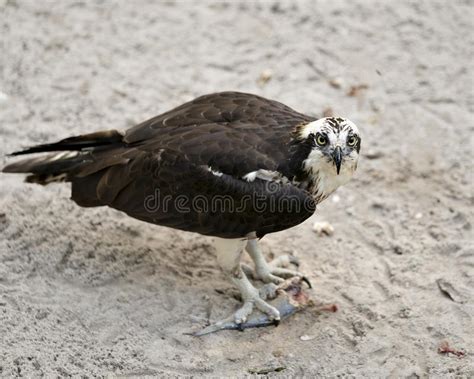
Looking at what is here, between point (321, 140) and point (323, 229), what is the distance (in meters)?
1.53

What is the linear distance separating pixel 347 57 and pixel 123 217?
348 cm

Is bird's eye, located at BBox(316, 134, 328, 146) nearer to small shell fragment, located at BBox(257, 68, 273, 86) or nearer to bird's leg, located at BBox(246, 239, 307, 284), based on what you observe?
bird's leg, located at BBox(246, 239, 307, 284)

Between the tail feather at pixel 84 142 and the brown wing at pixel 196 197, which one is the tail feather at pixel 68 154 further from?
the brown wing at pixel 196 197

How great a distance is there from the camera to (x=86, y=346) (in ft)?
18.4

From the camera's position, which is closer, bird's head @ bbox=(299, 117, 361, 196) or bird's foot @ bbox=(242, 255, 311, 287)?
bird's head @ bbox=(299, 117, 361, 196)

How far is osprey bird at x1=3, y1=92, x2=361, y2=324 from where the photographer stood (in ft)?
18.3

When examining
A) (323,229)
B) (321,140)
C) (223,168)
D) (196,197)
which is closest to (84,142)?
(196,197)

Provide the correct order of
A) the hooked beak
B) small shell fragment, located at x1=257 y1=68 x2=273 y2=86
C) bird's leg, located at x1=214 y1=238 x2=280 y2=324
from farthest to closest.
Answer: small shell fragment, located at x1=257 y1=68 x2=273 y2=86 < bird's leg, located at x1=214 y1=238 x2=280 y2=324 < the hooked beak

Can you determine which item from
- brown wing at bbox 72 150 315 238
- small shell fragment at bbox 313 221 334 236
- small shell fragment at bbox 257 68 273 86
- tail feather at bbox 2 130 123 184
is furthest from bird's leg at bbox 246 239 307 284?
small shell fragment at bbox 257 68 273 86

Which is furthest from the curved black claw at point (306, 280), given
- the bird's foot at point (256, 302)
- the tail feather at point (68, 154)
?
the tail feather at point (68, 154)

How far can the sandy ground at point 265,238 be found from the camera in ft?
18.6

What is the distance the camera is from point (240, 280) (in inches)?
244

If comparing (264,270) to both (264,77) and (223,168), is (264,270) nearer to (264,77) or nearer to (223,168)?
(223,168)

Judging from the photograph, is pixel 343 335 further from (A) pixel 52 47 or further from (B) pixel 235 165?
(A) pixel 52 47
